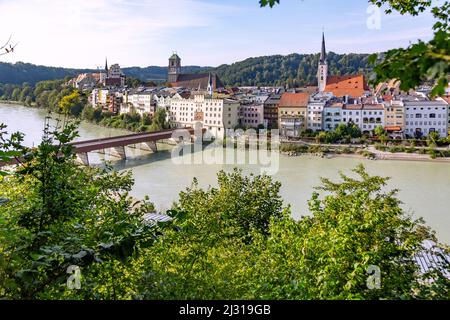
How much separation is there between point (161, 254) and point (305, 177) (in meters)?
7.73

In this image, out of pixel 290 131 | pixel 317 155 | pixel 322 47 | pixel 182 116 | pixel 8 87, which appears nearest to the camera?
pixel 317 155

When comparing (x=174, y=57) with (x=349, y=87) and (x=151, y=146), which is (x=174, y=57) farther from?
(x=151, y=146)

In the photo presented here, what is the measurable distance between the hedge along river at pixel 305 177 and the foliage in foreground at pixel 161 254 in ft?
12.9

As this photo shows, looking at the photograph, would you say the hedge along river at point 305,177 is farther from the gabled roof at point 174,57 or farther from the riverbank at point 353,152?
the gabled roof at point 174,57

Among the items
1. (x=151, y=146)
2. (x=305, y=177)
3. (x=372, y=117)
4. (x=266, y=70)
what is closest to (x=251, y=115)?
(x=372, y=117)

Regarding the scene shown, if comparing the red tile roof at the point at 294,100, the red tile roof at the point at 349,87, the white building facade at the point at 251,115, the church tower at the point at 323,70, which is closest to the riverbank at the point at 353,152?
the red tile roof at the point at 294,100

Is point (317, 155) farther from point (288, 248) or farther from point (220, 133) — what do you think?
point (288, 248)

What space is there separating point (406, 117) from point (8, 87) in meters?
27.2

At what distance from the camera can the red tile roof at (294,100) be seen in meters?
17.0

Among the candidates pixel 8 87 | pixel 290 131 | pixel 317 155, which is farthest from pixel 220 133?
pixel 8 87

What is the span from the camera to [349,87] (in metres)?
20.4

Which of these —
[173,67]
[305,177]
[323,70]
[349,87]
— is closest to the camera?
[305,177]
